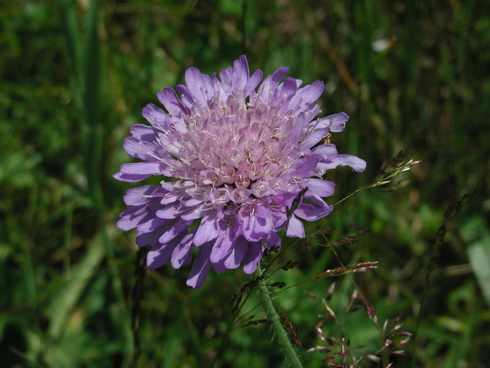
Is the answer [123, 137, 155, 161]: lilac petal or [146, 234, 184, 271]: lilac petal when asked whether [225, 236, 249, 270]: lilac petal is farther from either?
[123, 137, 155, 161]: lilac petal

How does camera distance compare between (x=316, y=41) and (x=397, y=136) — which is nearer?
(x=397, y=136)

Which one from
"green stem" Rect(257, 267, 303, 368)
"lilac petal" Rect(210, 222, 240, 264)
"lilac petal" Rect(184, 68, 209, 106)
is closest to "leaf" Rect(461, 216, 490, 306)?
"green stem" Rect(257, 267, 303, 368)

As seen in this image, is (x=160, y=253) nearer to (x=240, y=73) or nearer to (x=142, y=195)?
(x=142, y=195)

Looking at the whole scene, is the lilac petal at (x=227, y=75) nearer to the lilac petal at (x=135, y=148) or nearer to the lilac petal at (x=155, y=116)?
the lilac petal at (x=155, y=116)

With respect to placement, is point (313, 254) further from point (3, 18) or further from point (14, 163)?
point (3, 18)

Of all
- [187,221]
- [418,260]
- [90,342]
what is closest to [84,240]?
[90,342]

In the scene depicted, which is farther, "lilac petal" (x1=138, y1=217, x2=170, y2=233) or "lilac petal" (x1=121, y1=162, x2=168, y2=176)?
"lilac petal" (x1=121, y1=162, x2=168, y2=176)
